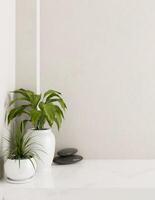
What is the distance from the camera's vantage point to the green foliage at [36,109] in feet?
6.37

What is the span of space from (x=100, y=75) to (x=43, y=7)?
0.65m

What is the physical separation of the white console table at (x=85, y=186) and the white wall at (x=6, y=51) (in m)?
0.37

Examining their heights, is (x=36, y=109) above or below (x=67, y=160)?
above

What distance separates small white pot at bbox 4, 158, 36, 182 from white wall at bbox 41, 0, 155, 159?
578mm

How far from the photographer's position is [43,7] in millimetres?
2307

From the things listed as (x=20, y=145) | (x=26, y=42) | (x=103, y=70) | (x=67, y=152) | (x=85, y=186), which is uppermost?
(x=26, y=42)

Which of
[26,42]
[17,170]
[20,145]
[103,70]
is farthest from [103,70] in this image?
[17,170]

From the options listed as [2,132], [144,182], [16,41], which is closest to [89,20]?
[16,41]

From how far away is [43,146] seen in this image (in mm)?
1967

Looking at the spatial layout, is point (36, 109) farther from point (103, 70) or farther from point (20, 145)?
point (103, 70)

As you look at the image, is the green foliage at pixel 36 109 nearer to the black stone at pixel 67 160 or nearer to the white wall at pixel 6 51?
A: the white wall at pixel 6 51

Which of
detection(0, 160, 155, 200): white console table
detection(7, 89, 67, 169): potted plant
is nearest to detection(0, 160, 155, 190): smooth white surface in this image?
detection(0, 160, 155, 200): white console table

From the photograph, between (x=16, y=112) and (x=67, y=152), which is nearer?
(x=16, y=112)

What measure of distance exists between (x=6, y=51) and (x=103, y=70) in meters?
0.73
